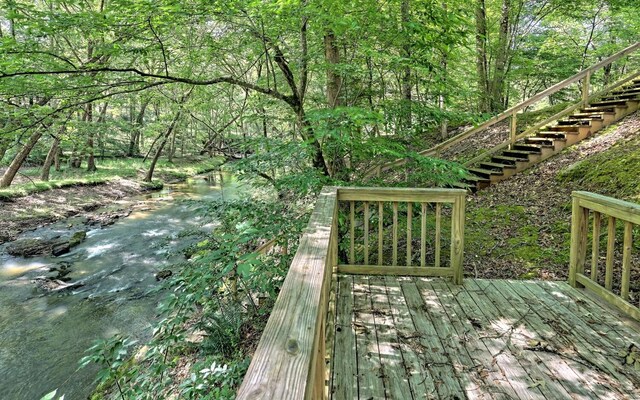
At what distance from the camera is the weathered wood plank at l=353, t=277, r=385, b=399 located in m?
2.09

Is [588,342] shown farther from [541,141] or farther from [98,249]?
[98,249]

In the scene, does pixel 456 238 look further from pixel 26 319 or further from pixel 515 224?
pixel 26 319

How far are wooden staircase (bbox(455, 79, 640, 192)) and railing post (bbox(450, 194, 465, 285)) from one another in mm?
4251

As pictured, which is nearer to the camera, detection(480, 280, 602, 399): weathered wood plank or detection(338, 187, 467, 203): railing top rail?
detection(480, 280, 602, 399): weathered wood plank

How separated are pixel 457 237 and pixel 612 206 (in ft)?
3.88

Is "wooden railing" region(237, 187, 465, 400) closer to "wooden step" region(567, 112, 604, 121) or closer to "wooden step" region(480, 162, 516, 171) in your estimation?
"wooden step" region(480, 162, 516, 171)

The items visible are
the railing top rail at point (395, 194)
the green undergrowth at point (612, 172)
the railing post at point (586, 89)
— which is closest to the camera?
the railing top rail at point (395, 194)

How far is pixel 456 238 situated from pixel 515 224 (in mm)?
2858

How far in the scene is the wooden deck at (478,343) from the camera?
2107mm

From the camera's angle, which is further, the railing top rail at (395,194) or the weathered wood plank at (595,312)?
the railing top rail at (395,194)

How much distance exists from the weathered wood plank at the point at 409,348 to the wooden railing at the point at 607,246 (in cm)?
167

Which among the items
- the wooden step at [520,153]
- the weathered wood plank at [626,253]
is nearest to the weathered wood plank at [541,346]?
the weathered wood plank at [626,253]

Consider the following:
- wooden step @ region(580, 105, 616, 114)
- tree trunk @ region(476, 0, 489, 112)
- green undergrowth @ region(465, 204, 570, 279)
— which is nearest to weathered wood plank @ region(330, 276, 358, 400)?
green undergrowth @ region(465, 204, 570, 279)

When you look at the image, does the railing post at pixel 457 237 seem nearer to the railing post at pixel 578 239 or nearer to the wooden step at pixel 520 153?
the railing post at pixel 578 239
